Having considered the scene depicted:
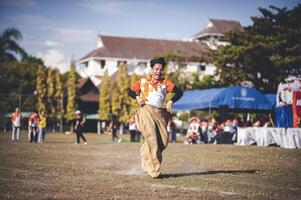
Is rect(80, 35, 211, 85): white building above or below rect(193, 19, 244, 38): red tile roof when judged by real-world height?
below

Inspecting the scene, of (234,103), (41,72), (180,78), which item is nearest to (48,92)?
(41,72)

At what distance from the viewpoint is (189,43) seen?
92.8 m

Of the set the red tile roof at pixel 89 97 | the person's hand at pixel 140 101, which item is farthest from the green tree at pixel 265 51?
the person's hand at pixel 140 101

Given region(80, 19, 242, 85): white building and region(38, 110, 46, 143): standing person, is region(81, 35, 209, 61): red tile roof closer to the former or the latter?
region(80, 19, 242, 85): white building

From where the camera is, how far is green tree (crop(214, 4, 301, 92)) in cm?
4141

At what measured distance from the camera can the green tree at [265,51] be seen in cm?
4141

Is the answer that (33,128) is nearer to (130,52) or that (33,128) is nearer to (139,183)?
(139,183)

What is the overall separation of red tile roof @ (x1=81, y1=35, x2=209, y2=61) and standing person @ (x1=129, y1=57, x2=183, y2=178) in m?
77.5

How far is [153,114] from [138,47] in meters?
81.5

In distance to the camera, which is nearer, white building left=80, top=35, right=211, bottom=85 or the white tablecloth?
the white tablecloth

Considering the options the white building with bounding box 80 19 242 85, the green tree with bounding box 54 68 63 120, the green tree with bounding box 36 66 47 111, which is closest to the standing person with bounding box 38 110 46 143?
the green tree with bounding box 54 68 63 120

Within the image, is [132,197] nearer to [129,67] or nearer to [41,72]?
[41,72]

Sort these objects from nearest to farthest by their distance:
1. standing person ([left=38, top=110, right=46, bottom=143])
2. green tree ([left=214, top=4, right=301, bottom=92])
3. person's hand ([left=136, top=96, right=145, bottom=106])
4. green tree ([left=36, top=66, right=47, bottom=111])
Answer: person's hand ([left=136, top=96, right=145, bottom=106]), standing person ([left=38, top=110, right=46, bottom=143]), green tree ([left=214, top=4, right=301, bottom=92]), green tree ([left=36, top=66, right=47, bottom=111])

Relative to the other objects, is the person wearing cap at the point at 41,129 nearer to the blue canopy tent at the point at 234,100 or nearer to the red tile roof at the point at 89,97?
the blue canopy tent at the point at 234,100
